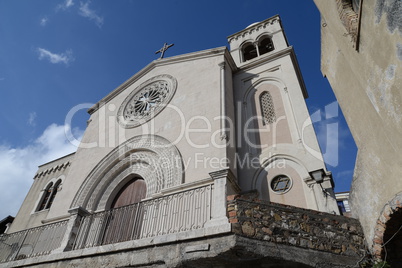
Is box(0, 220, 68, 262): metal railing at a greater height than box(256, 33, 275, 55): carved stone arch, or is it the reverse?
box(256, 33, 275, 55): carved stone arch

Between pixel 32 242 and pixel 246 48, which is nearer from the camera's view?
pixel 32 242

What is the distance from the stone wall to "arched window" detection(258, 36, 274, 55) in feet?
36.3

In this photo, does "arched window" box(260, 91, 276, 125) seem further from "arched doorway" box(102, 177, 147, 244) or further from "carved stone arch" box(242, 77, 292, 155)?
"arched doorway" box(102, 177, 147, 244)

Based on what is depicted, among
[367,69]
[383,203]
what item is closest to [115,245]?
[383,203]

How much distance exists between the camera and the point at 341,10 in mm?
5504

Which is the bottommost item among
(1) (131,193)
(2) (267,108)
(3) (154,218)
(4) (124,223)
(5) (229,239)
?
(5) (229,239)

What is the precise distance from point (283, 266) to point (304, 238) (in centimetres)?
63

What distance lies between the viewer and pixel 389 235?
4.47 m

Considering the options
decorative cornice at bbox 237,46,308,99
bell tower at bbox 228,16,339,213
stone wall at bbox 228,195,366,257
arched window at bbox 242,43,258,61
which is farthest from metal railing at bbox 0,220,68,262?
arched window at bbox 242,43,258,61

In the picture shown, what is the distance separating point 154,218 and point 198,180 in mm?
1539

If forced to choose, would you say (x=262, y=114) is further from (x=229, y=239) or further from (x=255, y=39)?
(x=229, y=239)

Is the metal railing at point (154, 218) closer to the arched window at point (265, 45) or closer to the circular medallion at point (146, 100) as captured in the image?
the circular medallion at point (146, 100)

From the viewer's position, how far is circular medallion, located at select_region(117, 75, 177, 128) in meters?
11.4

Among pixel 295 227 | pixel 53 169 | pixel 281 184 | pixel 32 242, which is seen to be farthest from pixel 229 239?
pixel 53 169
